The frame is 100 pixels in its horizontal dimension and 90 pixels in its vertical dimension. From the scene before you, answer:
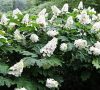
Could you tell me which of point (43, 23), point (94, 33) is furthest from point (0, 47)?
point (94, 33)

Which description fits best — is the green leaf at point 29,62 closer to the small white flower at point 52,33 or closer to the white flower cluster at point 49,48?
the white flower cluster at point 49,48

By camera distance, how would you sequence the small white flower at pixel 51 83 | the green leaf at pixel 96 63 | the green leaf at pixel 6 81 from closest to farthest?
the green leaf at pixel 6 81 → the small white flower at pixel 51 83 → the green leaf at pixel 96 63

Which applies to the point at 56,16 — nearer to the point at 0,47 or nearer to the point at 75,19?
the point at 75,19

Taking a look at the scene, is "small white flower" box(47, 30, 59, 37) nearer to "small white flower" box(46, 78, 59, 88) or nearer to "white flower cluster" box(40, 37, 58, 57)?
"white flower cluster" box(40, 37, 58, 57)

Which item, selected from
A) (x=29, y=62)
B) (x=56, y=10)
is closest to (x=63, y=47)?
(x=29, y=62)

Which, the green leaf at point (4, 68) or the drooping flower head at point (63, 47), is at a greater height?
the drooping flower head at point (63, 47)

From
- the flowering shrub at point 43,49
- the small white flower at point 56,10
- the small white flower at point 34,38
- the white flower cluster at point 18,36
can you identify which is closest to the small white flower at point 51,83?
the flowering shrub at point 43,49

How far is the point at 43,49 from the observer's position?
3.91 m

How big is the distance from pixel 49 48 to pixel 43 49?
0.07 meters

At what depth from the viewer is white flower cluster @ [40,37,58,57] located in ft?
12.8

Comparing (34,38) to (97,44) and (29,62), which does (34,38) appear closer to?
(29,62)

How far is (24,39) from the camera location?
13.8 ft

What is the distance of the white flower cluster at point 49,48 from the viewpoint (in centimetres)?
389

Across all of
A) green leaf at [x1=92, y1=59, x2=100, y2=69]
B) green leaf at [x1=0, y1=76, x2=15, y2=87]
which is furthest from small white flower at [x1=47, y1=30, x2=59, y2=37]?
green leaf at [x1=0, y1=76, x2=15, y2=87]
